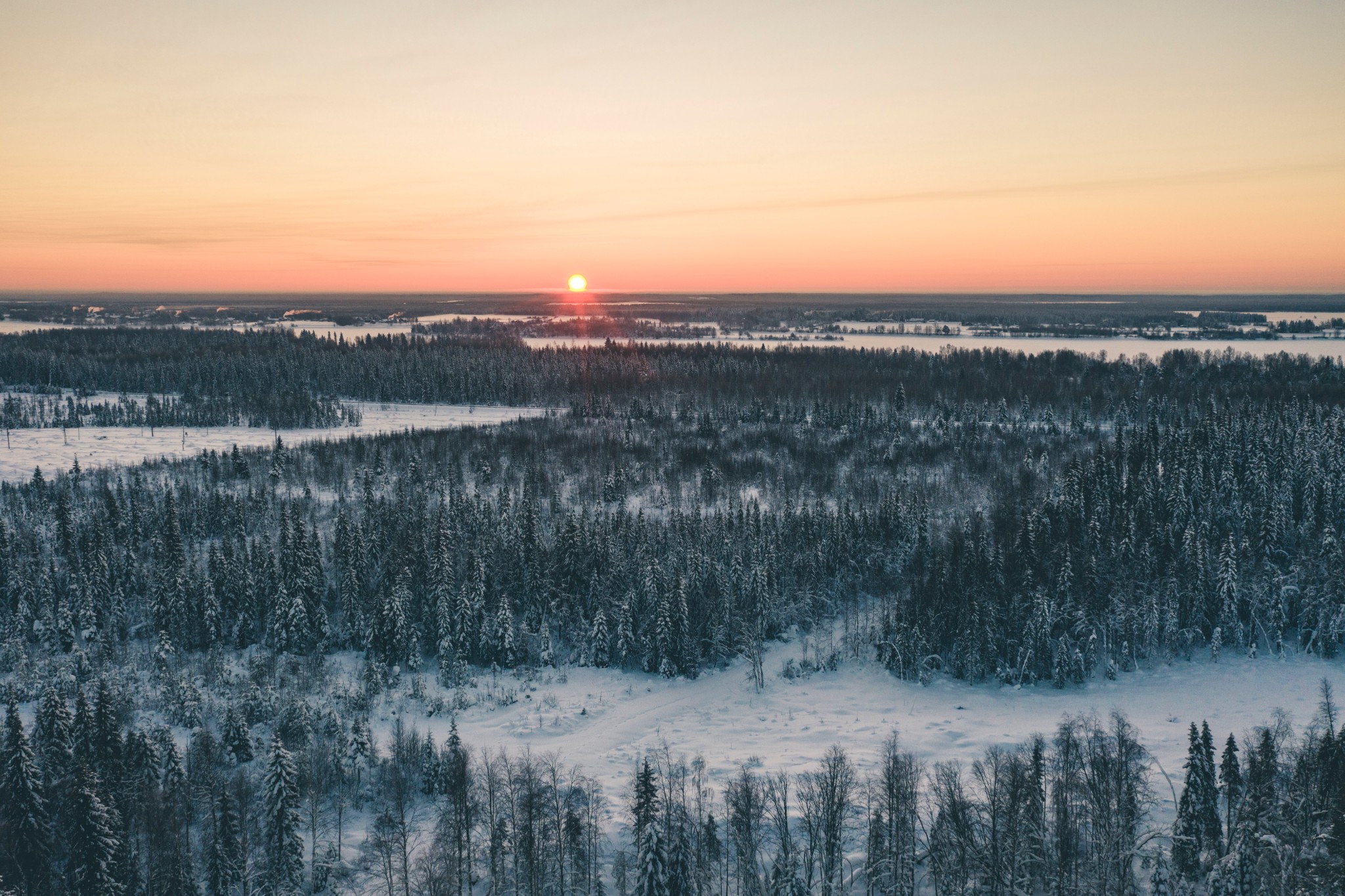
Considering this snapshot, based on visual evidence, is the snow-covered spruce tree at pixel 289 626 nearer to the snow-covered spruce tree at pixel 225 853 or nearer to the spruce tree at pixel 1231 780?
the snow-covered spruce tree at pixel 225 853

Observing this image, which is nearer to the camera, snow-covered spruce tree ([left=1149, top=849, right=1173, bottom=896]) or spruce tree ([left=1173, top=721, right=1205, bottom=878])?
snow-covered spruce tree ([left=1149, top=849, right=1173, bottom=896])

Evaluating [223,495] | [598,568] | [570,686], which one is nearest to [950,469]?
[598,568]

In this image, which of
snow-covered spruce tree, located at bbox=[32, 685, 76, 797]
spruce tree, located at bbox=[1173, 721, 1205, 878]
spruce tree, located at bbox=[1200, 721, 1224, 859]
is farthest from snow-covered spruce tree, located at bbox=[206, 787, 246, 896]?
spruce tree, located at bbox=[1200, 721, 1224, 859]

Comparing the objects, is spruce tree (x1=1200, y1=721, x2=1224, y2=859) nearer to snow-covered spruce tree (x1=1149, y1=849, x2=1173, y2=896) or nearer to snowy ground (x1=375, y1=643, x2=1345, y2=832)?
snow-covered spruce tree (x1=1149, y1=849, x2=1173, y2=896)

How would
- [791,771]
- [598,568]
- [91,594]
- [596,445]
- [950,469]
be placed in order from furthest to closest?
[596,445] → [950,469] → [598,568] → [91,594] → [791,771]

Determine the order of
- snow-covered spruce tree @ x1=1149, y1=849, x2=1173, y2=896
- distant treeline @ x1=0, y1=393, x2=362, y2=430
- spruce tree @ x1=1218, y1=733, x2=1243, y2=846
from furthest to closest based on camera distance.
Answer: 1. distant treeline @ x1=0, y1=393, x2=362, y2=430
2. spruce tree @ x1=1218, y1=733, x2=1243, y2=846
3. snow-covered spruce tree @ x1=1149, y1=849, x2=1173, y2=896

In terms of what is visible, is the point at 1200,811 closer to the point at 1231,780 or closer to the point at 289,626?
the point at 1231,780

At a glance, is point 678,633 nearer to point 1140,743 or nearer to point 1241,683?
point 1140,743
